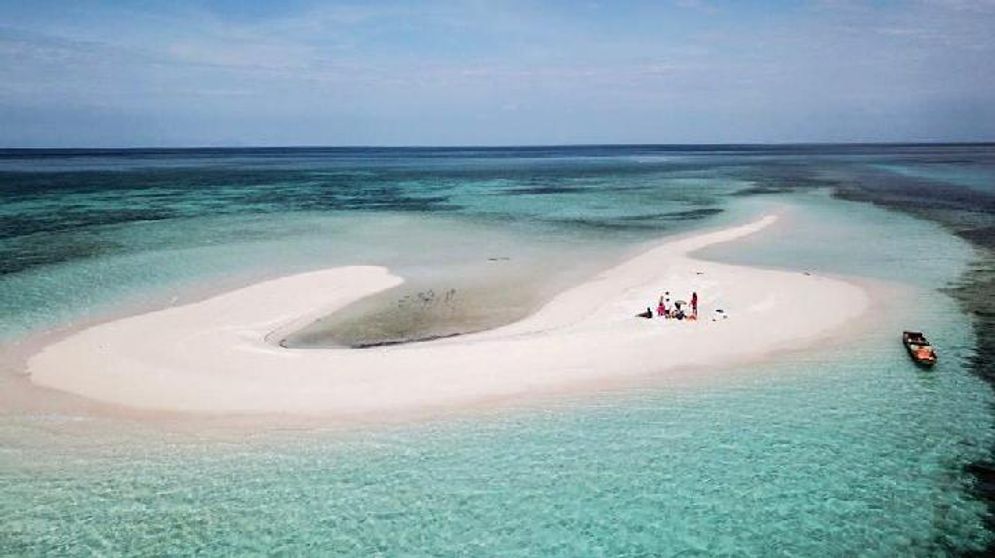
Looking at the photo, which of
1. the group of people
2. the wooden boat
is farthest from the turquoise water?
the group of people

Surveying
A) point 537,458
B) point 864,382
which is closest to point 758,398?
point 864,382

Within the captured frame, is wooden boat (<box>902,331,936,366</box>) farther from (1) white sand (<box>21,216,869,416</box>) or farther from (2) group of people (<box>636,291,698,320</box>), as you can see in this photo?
(2) group of people (<box>636,291,698,320</box>)

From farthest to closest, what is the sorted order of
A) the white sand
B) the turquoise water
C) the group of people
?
the group of people < the white sand < the turquoise water

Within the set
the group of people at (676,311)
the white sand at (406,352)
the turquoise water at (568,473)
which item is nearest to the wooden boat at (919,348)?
the turquoise water at (568,473)

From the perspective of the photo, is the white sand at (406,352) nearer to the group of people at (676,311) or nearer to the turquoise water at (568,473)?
the group of people at (676,311)

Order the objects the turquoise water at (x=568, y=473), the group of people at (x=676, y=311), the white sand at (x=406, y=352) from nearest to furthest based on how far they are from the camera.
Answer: the turquoise water at (x=568, y=473) → the white sand at (x=406, y=352) → the group of people at (x=676, y=311)

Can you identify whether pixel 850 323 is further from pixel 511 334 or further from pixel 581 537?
pixel 581 537

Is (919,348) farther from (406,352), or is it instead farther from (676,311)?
(406,352)
